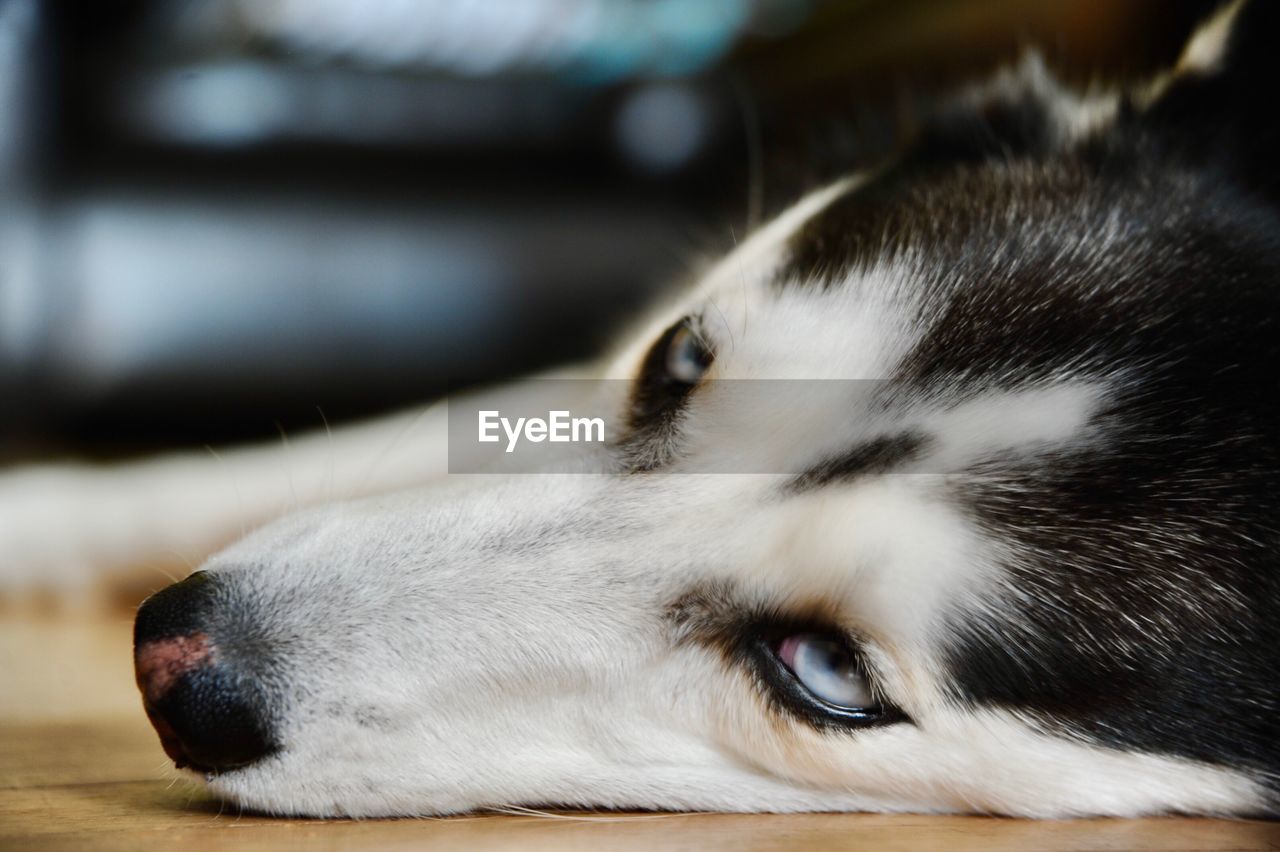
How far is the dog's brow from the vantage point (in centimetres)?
125

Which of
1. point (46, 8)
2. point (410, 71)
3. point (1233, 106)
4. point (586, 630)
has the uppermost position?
point (410, 71)

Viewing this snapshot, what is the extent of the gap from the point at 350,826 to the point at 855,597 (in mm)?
599

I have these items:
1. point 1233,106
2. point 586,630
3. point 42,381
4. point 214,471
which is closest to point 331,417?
point 214,471

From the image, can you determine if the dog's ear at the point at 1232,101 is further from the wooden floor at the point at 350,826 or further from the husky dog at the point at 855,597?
the wooden floor at the point at 350,826

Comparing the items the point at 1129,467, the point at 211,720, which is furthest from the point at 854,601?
the point at 211,720

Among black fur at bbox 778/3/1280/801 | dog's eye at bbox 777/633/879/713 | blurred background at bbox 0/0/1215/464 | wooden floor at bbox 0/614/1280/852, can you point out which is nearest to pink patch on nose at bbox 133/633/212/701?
wooden floor at bbox 0/614/1280/852

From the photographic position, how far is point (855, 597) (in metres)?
1.21

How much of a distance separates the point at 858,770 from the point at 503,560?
48 cm

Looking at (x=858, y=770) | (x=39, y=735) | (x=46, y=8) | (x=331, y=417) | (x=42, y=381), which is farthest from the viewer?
(x=331, y=417)

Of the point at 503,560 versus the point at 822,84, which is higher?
the point at 822,84

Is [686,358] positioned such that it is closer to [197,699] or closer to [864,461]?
[864,461]

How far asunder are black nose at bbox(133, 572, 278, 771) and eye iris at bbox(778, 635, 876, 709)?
1.94 feet

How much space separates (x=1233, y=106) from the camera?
5.36 ft

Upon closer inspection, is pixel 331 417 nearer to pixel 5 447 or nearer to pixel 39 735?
pixel 5 447
